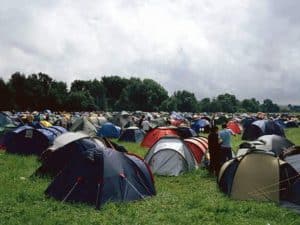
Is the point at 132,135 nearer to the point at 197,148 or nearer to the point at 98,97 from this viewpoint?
the point at 197,148

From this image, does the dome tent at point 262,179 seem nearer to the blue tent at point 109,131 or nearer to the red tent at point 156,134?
the red tent at point 156,134

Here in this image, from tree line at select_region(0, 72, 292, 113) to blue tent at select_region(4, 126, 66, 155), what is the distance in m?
75.8

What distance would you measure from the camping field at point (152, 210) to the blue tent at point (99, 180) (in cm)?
26

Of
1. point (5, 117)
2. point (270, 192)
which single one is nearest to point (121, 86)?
point (5, 117)

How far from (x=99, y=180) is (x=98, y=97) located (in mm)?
131437

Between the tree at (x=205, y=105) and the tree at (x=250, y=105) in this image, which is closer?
the tree at (x=205, y=105)

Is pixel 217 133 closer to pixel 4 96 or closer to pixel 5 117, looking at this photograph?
pixel 5 117

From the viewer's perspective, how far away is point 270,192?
1237 cm

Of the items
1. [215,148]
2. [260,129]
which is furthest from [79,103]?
[215,148]

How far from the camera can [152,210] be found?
11250mm

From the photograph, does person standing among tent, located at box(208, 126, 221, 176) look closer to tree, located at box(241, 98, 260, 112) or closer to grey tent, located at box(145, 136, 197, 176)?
grey tent, located at box(145, 136, 197, 176)

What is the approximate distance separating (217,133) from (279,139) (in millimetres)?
6262

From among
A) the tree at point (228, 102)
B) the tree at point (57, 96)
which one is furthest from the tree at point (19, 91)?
the tree at point (228, 102)

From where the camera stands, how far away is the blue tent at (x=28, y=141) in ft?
73.5
